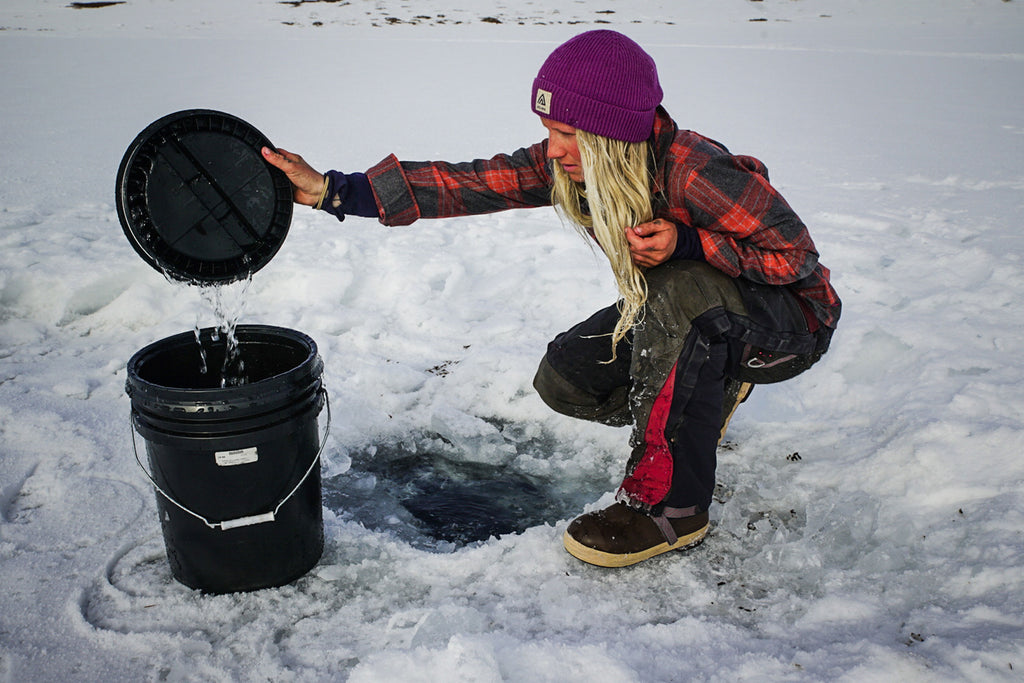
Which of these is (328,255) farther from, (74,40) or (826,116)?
(74,40)

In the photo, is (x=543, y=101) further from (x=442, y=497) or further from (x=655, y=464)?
(x=442, y=497)

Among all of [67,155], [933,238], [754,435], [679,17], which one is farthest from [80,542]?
[679,17]

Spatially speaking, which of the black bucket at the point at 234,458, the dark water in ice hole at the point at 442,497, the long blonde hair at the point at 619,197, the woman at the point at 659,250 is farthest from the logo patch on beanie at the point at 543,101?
the dark water in ice hole at the point at 442,497

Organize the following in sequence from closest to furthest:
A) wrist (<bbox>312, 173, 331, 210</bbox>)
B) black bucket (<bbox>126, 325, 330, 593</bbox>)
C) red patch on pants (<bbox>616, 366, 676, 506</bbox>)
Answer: black bucket (<bbox>126, 325, 330, 593</bbox>) < red patch on pants (<bbox>616, 366, 676, 506</bbox>) < wrist (<bbox>312, 173, 331, 210</bbox>)

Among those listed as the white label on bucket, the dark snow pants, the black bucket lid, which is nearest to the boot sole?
the dark snow pants

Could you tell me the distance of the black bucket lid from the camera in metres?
2.03

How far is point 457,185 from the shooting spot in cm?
240

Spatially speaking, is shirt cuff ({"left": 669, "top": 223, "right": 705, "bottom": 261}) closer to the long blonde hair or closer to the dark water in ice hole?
the long blonde hair

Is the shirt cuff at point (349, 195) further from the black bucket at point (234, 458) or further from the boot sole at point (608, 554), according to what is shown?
the boot sole at point (608, 554)

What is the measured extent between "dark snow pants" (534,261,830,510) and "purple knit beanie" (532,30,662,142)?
1.30 feet

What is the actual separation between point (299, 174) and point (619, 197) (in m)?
0.91

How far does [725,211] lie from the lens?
1.96 meters

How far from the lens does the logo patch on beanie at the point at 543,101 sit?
2.01m

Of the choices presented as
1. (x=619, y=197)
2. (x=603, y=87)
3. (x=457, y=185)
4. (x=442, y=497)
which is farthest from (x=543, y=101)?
(x=442, y=497)
